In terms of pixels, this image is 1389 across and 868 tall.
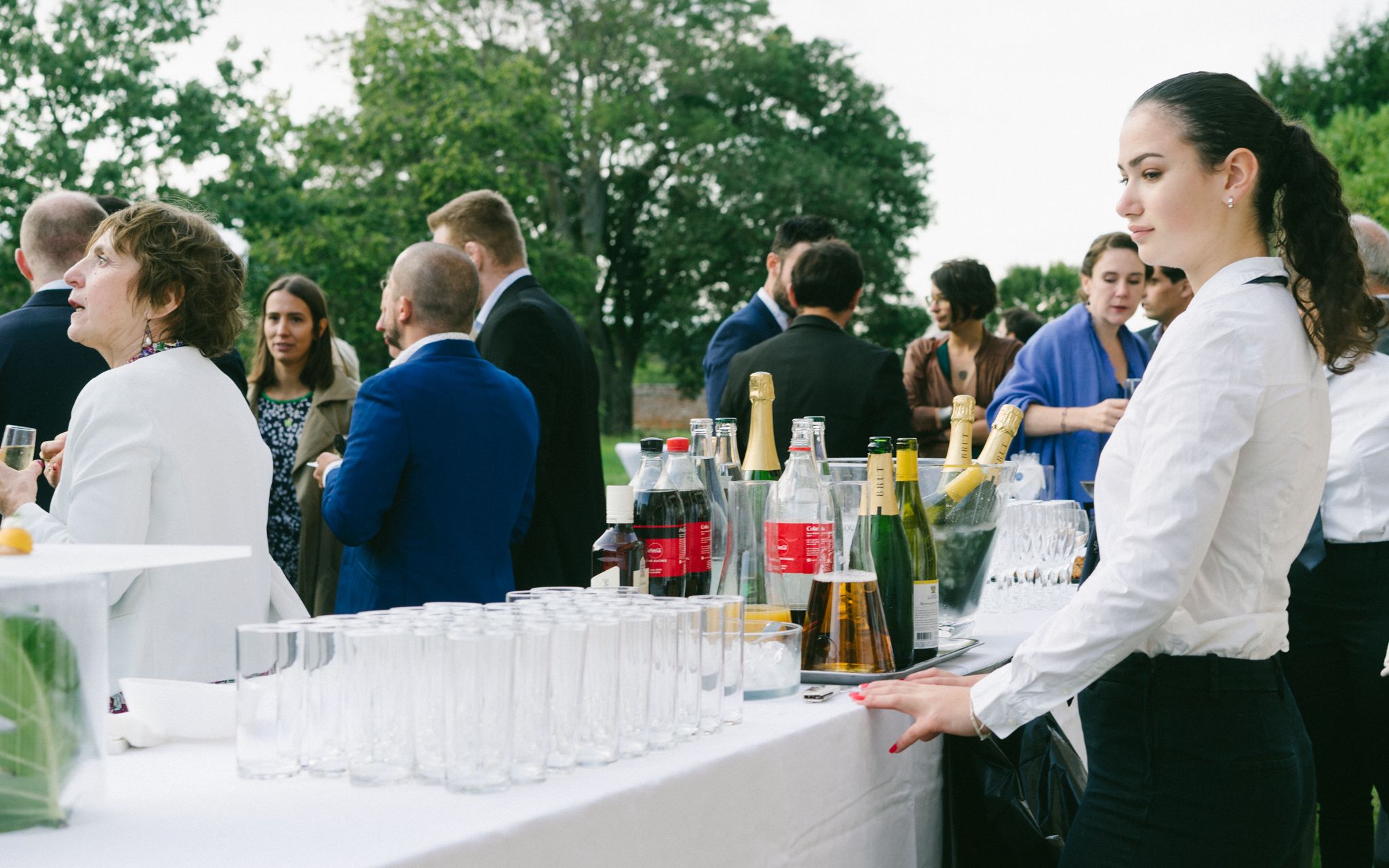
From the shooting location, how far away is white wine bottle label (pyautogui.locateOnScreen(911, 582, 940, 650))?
6.22ft

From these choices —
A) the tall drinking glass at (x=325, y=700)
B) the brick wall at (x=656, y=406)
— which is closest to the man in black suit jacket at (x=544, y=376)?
the tall drinking glass at (x=325, y=700)

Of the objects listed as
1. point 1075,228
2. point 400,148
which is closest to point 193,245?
point 1075,228

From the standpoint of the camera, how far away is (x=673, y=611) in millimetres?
1314

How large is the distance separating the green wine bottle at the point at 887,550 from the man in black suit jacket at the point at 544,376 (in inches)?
68.2

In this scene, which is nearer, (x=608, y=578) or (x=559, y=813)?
(x=559, y=813)

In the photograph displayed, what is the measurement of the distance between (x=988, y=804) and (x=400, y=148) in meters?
22.1

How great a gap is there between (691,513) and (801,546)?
0.18 meters

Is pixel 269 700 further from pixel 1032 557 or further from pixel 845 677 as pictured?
pixel 1032 557

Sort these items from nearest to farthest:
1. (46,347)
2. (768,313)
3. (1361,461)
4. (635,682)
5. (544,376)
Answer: (635,682), (1361,461), (46,347), (544,376), (768,313)

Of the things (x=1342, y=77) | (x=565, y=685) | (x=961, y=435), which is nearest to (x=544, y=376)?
(x=961, y=435)

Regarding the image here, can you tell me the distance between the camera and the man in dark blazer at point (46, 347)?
3.16 m

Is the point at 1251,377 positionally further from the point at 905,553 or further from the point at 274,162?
the point at 274,162

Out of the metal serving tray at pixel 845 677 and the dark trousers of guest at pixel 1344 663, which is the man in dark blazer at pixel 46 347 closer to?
the metal serving tray at pixel 845 677

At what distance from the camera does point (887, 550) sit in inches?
73.5
